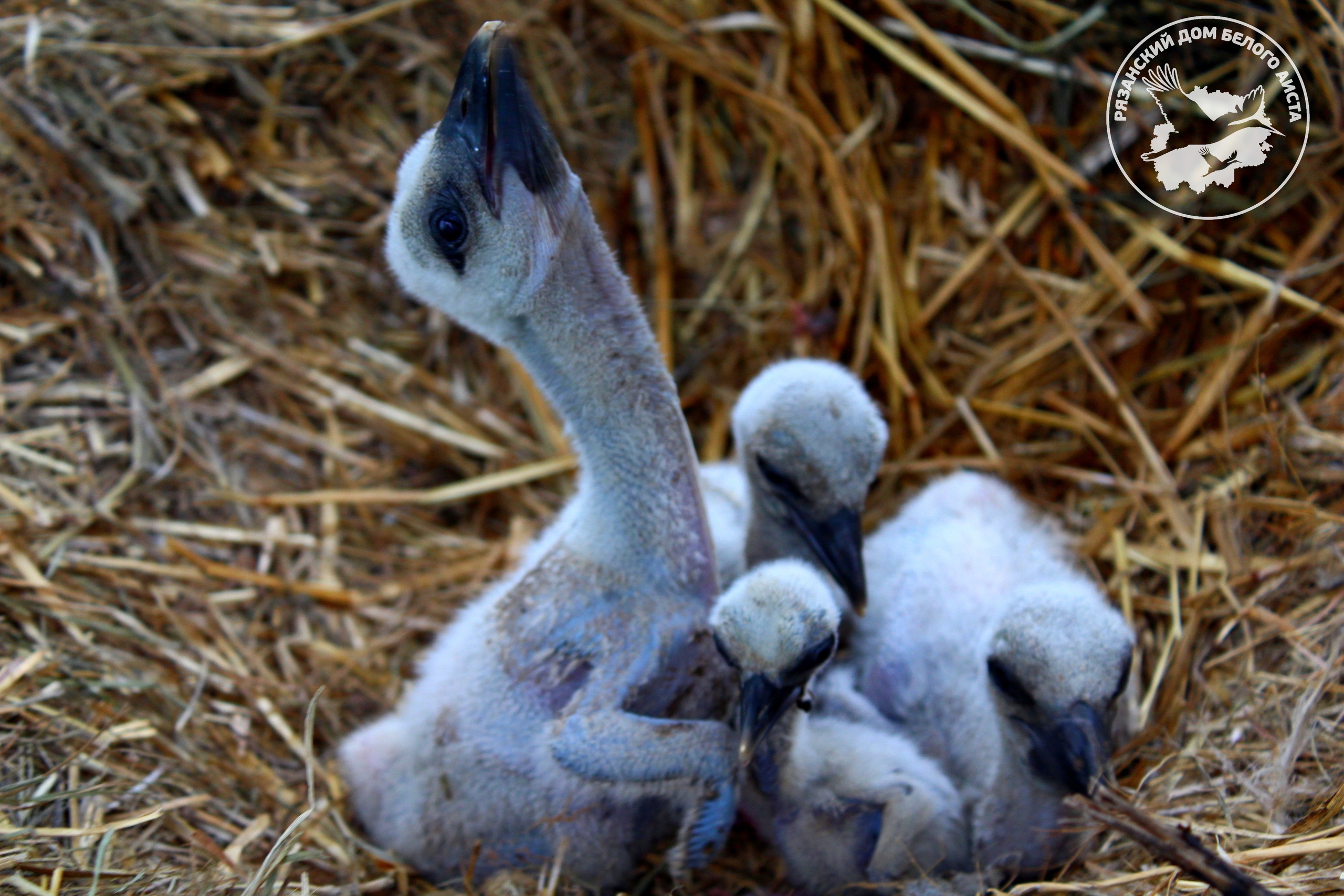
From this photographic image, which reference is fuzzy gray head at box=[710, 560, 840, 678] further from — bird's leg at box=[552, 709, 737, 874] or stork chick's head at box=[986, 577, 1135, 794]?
stork chick's head at box=[986, 577, 1135, 794]

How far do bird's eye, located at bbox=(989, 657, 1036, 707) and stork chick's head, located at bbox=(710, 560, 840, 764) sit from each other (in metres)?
0.35

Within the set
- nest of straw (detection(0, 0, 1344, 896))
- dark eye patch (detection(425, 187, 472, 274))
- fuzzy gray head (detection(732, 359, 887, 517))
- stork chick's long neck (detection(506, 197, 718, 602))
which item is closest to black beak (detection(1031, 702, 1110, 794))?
nest of straw (detection(0, 0, 1344, 896))

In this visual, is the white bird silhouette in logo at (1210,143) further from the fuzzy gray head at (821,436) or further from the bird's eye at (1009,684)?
the bird's eye at (1009,684)

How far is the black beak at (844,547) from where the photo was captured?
196cm

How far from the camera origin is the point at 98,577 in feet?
7.30

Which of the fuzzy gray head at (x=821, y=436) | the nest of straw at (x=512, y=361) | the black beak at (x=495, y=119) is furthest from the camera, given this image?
the nest of straw at (x=512, y=361)

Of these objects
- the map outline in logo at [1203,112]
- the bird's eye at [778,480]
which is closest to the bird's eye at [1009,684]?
the bird's eye at [778,480]

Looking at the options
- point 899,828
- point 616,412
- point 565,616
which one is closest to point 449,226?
point 616,412

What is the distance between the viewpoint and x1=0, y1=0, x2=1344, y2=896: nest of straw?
2.03 m

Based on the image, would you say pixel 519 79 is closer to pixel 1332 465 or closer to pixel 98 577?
pixel 98 577

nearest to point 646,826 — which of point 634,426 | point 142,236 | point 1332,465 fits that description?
point 634,426

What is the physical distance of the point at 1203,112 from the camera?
247 cm

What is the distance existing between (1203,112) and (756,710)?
6.28 feet

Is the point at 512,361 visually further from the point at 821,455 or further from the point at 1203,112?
the point at 1203,112
